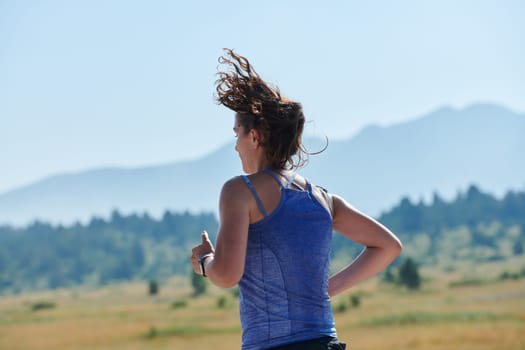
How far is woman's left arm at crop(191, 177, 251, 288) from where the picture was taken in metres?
2.86

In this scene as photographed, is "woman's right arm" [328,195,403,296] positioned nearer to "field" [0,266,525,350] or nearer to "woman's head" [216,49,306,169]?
"woman's head" [216,49,306,169]

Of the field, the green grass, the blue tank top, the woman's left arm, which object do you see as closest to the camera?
the woman's left arm

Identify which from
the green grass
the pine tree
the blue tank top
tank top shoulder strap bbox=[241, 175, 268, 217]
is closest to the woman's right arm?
the blue tank top

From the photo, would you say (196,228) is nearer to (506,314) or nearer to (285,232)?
(506,314)

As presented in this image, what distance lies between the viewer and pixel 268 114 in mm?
3094

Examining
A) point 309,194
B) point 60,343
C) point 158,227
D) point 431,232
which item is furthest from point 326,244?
point 158,227

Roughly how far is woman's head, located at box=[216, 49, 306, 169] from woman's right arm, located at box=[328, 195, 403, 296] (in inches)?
14.1

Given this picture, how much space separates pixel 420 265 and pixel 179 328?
7136 cm

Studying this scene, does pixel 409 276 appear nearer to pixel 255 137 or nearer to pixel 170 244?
pixel 255 137

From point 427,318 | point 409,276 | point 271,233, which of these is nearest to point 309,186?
point 271,233

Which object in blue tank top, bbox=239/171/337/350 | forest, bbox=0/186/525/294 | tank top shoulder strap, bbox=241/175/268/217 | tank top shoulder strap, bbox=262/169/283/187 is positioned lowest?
blue tank top, bbox=239/171/337/350

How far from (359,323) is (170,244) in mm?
139657

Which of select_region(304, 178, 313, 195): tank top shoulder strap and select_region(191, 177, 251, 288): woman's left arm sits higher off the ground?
select_region(304, 178, 313, 195): tank top shoulder strap

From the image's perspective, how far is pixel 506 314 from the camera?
151 feet
